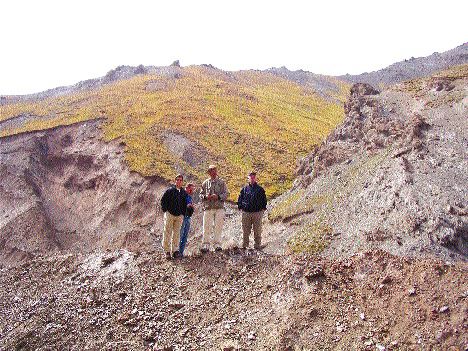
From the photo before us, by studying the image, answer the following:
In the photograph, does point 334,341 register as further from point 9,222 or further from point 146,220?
point 9,222

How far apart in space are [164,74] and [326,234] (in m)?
63.1

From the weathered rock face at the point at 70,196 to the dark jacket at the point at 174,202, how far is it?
1321 centimetres

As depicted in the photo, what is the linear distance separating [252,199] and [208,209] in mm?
1404

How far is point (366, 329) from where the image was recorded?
10000 mm

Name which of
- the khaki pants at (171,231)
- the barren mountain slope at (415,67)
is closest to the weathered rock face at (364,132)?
the khaki pants at (171,231)

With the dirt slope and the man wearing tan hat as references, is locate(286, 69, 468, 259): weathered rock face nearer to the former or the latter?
the dirt slope

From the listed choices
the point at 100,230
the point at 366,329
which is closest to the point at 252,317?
the point at 366,329

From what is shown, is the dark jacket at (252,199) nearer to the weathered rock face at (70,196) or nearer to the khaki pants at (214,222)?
the khaki pants at (214,222)

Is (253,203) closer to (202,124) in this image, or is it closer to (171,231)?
(171,231)

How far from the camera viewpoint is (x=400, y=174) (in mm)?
17453

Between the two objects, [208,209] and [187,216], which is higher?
[208,209]

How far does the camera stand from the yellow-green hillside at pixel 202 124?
113 ft

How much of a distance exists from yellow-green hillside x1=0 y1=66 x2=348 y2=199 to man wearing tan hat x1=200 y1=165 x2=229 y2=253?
50.2 ft

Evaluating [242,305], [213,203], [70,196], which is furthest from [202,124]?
[242,305]
